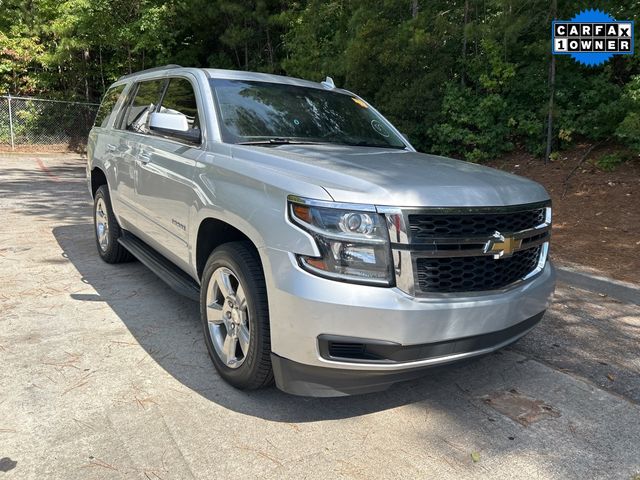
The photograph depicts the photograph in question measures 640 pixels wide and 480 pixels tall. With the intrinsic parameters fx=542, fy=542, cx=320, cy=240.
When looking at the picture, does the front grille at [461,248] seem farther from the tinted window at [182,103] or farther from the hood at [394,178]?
the tinted window at [182,103]

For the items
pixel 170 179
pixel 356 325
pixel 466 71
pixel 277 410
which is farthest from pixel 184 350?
pixel 466 71

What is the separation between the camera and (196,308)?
4582mm

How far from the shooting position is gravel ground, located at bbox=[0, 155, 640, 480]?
2549 millimetres

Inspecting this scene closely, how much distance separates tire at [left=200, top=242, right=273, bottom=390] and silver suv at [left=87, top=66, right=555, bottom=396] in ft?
0.03

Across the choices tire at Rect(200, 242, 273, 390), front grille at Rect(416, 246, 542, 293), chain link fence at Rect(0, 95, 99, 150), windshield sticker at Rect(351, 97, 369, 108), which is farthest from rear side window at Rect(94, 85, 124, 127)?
chain link fence at Rect(0, 95, 99, 150)

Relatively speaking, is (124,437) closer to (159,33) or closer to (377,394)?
(377,394)

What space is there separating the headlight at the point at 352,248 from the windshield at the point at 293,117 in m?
1.30

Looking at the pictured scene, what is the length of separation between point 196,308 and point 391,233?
254 centimetres

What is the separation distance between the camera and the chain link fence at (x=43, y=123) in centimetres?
2047

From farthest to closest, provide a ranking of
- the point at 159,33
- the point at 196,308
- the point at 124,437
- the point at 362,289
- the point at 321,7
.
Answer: the point at 159,33
the point at 321,7
the point at 196,308
the point at 124,437
the point at 362,289

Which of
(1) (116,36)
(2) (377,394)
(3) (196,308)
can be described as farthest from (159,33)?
(2) (377,394)

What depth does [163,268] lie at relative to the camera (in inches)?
171

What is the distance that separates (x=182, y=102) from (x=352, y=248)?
233cm

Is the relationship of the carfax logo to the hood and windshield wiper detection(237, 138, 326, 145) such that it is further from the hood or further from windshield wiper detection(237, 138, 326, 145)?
windshield wiper detection(237, 138, 326, 145)
